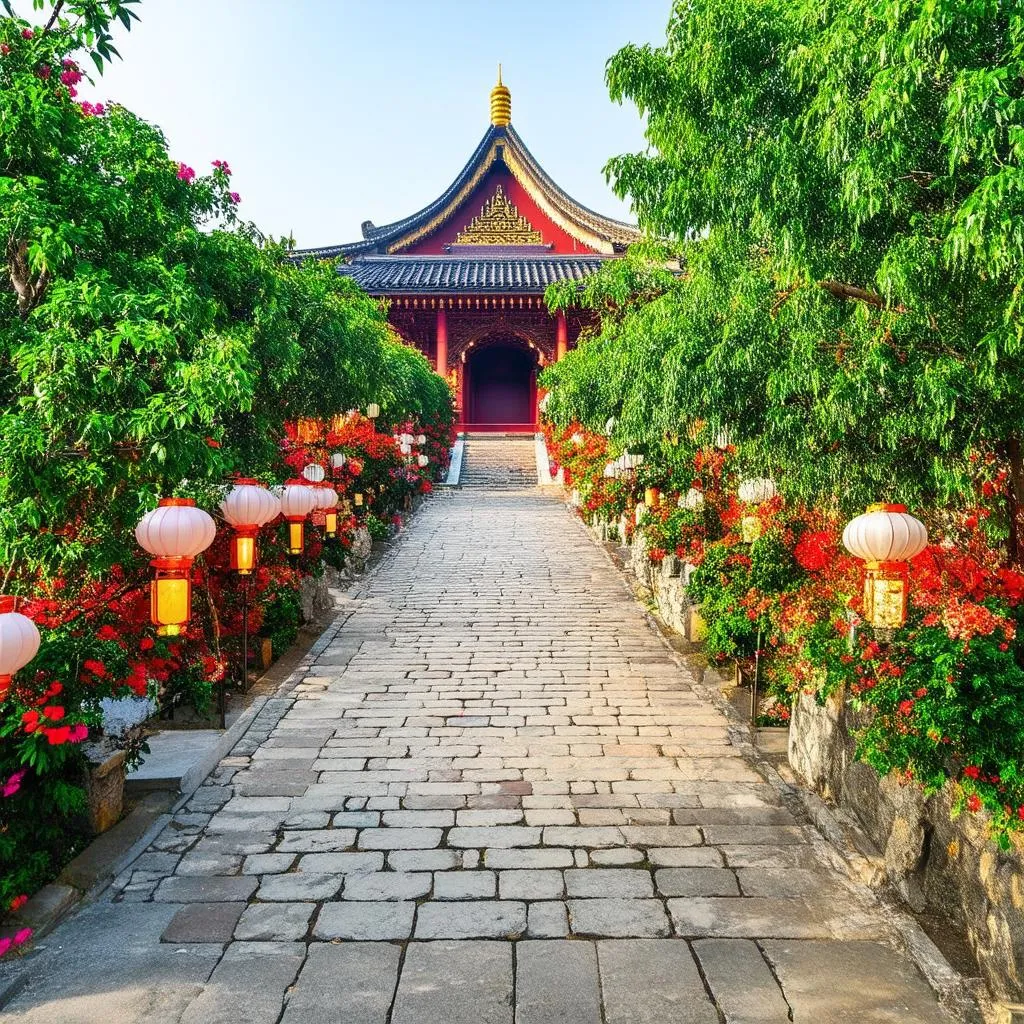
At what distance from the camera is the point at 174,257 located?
5.56 m

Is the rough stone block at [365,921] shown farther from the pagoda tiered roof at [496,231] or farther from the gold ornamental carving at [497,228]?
the gold ornamental carving at [497,228]

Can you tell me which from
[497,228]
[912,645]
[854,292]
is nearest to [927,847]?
[912,645]

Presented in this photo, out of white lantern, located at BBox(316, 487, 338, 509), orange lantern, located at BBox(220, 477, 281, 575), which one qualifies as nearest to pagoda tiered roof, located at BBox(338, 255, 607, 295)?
white lantern, located at BBox(316, 487, 338, 509)

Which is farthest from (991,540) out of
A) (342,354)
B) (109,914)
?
(342,354)

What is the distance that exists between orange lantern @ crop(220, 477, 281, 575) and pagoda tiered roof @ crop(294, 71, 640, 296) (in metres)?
22.1

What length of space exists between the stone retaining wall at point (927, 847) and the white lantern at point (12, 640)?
4.21m

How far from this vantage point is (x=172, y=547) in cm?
480

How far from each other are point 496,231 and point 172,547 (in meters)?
27.2

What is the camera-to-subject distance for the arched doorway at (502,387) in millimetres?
31156

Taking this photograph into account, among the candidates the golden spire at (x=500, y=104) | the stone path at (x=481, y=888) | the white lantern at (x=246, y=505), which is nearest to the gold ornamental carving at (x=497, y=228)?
the golden spire at (x=500, y=104)

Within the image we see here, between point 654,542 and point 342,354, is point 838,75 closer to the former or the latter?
point 342,354

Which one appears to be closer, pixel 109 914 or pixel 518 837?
pixel 109 914

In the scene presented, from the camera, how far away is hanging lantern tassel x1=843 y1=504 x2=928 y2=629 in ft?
14.3

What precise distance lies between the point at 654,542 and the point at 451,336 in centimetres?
1792
